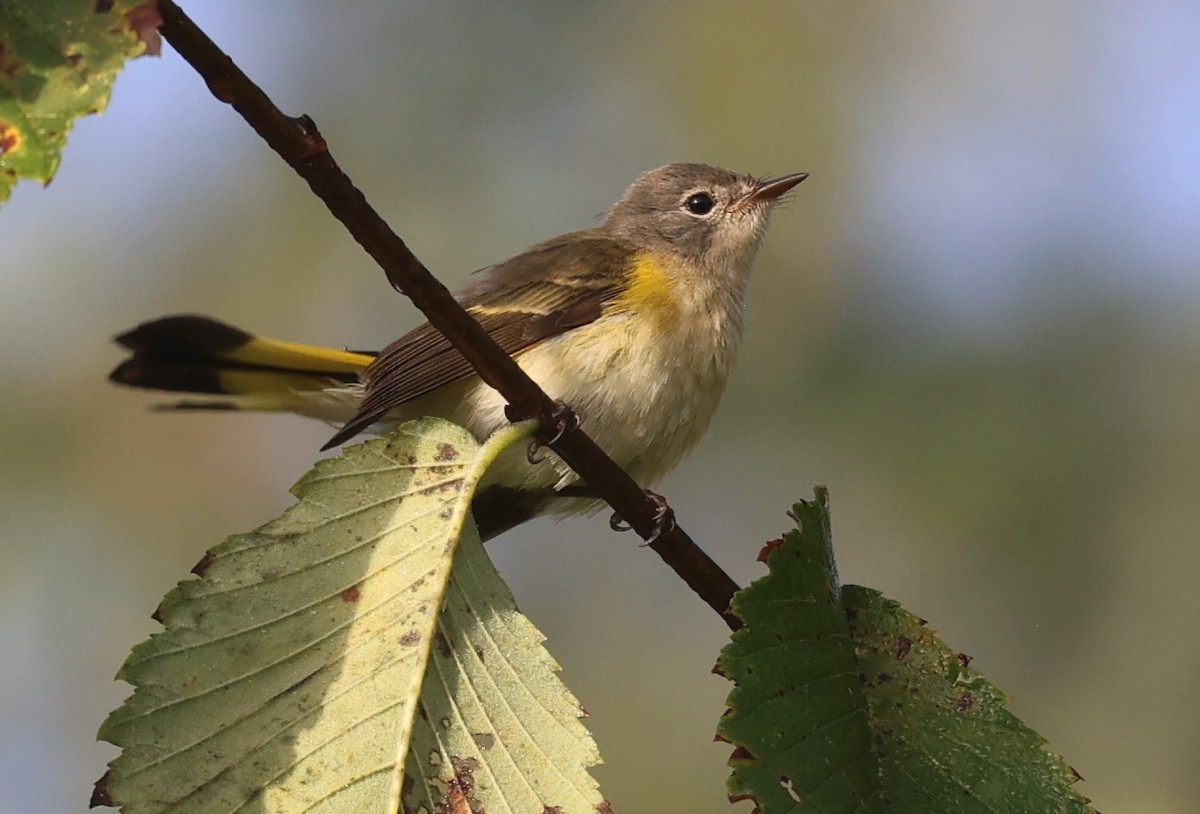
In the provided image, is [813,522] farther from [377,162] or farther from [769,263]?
[377,162]

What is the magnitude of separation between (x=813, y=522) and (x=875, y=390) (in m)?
4.14

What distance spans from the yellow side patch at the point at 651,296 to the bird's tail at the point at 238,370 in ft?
2.17

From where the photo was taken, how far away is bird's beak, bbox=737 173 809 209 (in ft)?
13.0

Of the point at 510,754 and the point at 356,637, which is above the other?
the point at 356,637

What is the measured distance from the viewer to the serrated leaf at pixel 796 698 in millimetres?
1159

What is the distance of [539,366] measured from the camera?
304 cm

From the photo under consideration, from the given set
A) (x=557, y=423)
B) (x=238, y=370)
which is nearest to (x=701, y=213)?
(x=238, y=370)

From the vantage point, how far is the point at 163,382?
2.93 metres

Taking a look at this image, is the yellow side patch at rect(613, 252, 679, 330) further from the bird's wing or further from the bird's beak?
the bird's beak

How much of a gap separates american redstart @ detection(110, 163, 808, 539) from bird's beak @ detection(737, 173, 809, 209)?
618 millimetres

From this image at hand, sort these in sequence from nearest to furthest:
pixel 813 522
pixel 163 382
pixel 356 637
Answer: pixel 356 637
pixel 813 522
pixel 163 382

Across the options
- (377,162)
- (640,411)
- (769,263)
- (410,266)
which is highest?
(377,162)

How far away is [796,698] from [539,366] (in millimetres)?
1893

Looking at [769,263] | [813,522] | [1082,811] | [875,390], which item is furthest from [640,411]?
[769,263]
